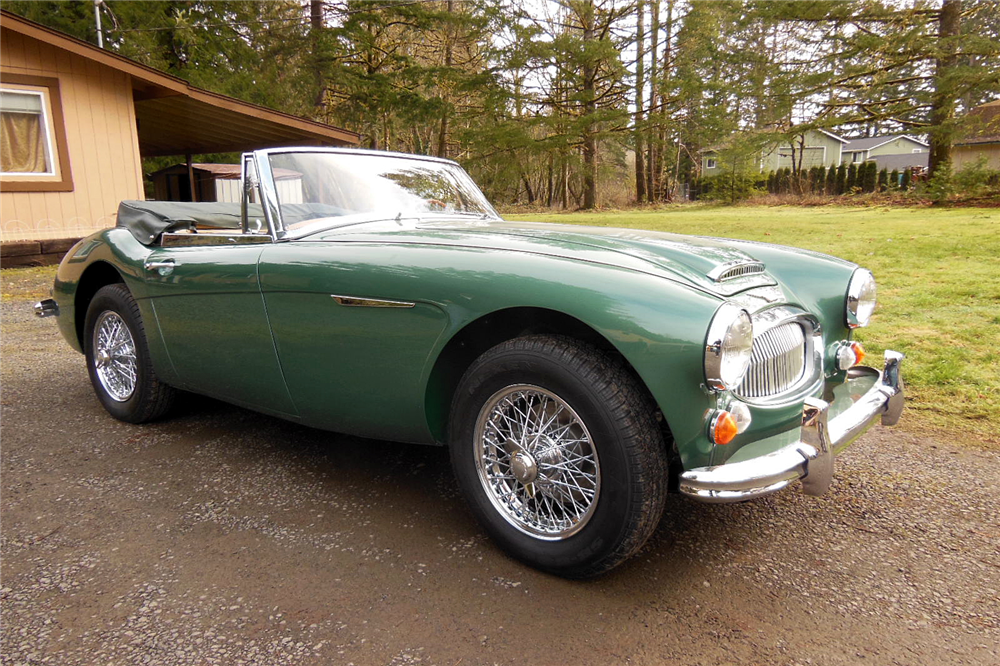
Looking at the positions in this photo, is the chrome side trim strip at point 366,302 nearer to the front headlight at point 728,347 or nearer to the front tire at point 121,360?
the front headlight at point 728,347

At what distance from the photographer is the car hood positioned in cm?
224

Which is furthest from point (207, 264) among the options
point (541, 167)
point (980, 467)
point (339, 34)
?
point (541, 167)

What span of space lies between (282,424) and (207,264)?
1097 millimetres

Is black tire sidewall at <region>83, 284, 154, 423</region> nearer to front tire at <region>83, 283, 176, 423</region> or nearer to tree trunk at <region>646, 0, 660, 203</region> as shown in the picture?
front tire at <region>83, 283, 176, 423</region>

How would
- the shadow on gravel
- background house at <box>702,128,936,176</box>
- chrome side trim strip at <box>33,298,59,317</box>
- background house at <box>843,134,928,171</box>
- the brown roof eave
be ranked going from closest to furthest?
the shadow on gravel
chrome side trim strip at <box>33,298,59,317</box>
the brown roof eave
background house at <box>702,128,936,176</box>
background house at <box>843,134,928,171</box>

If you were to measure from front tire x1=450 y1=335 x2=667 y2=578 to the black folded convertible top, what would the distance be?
1.53 metres

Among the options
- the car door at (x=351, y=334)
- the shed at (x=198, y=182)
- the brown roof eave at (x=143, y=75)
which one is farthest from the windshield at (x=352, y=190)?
the shed at (x=198, y=182)

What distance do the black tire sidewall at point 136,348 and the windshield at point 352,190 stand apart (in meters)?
1.23

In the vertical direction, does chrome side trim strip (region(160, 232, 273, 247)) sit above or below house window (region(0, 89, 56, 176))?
below

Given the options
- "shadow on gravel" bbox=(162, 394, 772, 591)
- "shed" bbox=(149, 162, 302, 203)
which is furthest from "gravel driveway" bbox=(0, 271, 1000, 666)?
"shed" bbox=(149, 162, 302, 203)

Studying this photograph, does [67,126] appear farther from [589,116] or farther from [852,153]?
[852,153]

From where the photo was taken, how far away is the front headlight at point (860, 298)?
2910 mm

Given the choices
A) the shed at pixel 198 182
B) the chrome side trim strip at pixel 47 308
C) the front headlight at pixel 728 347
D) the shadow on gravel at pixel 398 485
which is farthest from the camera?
the shed at pixel 198 182

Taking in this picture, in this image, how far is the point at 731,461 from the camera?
2.02 metres
